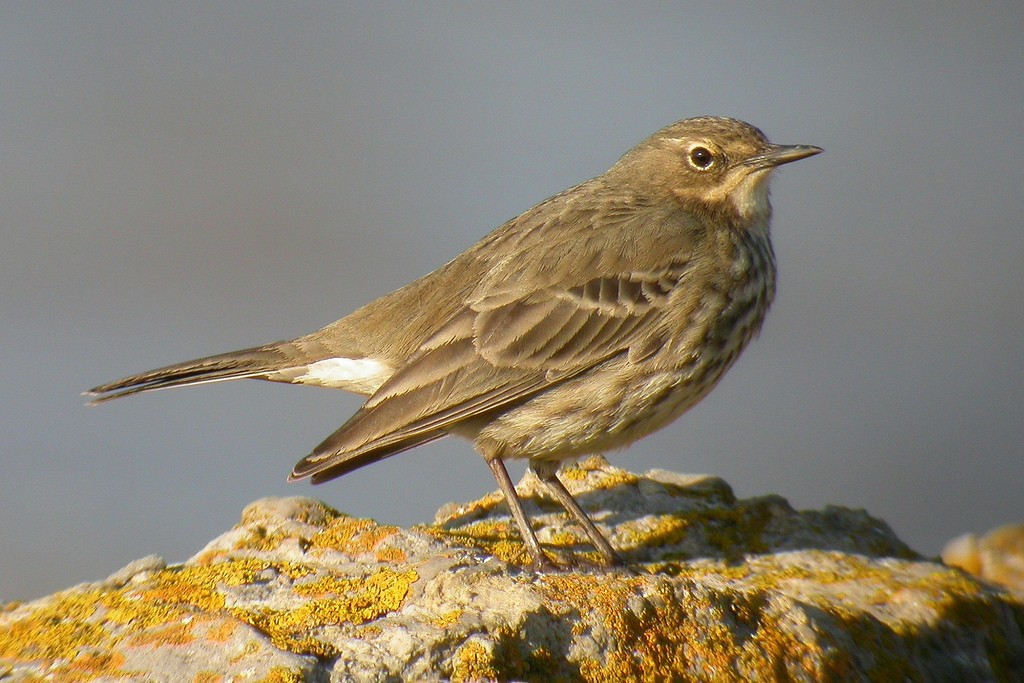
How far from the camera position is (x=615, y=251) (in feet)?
18.2

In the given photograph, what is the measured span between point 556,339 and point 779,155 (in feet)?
5.37

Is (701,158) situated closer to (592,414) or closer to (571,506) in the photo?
(592,414)

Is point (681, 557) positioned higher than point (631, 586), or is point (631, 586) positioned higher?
point (631, 586)

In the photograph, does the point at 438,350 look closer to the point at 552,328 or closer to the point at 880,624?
the point at 552,328

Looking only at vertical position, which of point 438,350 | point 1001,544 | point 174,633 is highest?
point 438,350

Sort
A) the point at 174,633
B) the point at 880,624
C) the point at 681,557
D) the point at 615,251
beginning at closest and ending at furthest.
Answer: the point at 174,633, the point at 880,624, the point at 681,557, the point at 615,251

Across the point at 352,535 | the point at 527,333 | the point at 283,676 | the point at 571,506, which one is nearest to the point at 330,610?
the point at 283,676

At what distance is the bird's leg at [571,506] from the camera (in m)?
4.83

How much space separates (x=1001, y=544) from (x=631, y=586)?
3.02 metres

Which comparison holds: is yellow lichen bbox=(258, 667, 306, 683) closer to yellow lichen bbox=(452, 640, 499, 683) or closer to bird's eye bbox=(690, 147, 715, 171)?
yellow lichen bbox=(452, 640, 499, 683)

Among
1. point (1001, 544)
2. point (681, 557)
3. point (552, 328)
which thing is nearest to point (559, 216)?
point (552, 328)

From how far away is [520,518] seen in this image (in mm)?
4891

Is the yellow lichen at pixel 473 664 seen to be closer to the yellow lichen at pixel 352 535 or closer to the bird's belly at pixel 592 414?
the yellow lichen at pixel 352 535

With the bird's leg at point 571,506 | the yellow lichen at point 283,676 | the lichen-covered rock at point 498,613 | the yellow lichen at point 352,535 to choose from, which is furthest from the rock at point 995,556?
the yellow lichen at point 283,676
